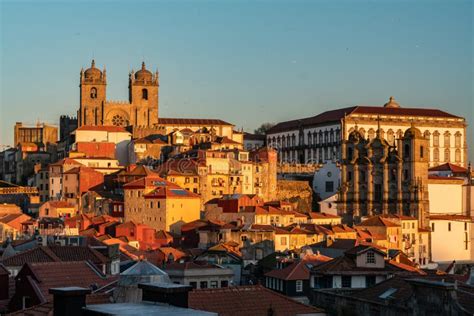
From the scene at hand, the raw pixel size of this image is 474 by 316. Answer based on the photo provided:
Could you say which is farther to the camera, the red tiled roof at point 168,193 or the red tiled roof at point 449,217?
the red tiled roof at point 449,217

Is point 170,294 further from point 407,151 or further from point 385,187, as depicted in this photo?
point 407,151

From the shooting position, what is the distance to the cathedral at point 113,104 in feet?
366

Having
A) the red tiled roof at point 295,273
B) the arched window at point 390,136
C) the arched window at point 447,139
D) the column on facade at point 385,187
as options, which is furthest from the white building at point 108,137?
the red tiled roof at point 295,273

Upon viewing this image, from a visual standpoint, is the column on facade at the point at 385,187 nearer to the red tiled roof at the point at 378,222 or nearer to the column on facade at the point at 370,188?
the column on facade at the point at 370,188

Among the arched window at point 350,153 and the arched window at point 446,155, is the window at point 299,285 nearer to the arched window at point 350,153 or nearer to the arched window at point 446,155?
the arched window at point 350,153

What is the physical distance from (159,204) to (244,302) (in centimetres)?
5140

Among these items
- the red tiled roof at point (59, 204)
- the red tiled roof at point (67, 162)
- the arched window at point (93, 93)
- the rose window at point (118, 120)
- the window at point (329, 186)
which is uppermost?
the arched window at point (93, 93)

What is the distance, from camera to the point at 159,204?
74.3 m

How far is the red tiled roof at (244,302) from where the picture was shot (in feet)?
73.6

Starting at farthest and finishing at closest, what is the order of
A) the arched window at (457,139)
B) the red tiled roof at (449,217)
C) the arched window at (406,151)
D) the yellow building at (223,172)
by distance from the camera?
1. the arched window at (457,139)
2. the arched window at (406,151)
3. the red tiled roof at (449,217)
4. the yellow building at (223,172)

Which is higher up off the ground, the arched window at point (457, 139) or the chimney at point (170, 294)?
the arched window at point (457, 139)

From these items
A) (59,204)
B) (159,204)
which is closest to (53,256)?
(159,204)

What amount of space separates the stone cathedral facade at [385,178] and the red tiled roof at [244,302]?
6164 centimetres

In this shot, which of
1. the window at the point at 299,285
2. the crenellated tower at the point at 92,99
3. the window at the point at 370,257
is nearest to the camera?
the window at the point at 370,257
